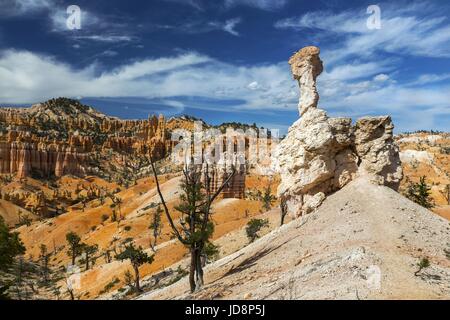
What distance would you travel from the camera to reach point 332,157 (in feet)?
91.4

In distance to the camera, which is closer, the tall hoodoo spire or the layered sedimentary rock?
the tall hoodoo spire

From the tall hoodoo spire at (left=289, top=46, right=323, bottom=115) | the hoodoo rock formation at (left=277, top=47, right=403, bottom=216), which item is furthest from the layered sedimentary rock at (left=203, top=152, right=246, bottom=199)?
the hoodoo rock formation at (left=277, top=47, right=403, bottom=216)

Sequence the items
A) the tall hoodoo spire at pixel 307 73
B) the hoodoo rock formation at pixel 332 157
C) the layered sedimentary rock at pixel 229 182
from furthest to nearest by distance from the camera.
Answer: the layered sedimentary rock at pixel 229 182 < the tall hoodoo spire at pixel 307 73 < the hoodoo rock formation at pixel 332 157

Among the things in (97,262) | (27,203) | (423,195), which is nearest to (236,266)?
(423,195)

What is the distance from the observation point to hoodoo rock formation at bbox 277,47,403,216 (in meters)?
26.9

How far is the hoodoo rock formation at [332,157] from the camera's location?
2690cm

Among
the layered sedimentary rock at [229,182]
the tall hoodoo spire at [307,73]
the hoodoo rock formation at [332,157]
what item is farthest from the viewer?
the layered sedimentary rock at [229,182]

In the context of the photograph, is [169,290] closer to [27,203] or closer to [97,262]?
[97,262]

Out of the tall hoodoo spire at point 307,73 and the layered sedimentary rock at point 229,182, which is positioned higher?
the tall hoodoo spire at point 307,73

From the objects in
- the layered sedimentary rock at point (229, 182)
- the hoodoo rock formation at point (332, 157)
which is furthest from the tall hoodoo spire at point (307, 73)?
the layered sedimentary rock at point (229, 182)

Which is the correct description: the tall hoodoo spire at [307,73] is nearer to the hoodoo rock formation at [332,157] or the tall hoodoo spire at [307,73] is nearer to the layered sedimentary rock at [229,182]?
the hoodoo rock formation at [332,157]

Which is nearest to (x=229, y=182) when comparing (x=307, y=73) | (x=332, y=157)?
(x=307, y=73)

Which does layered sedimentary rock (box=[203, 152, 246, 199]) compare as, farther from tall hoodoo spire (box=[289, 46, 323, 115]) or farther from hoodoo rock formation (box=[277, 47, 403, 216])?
hoodoo rock formation (box=[277, 47, 403, 216])
